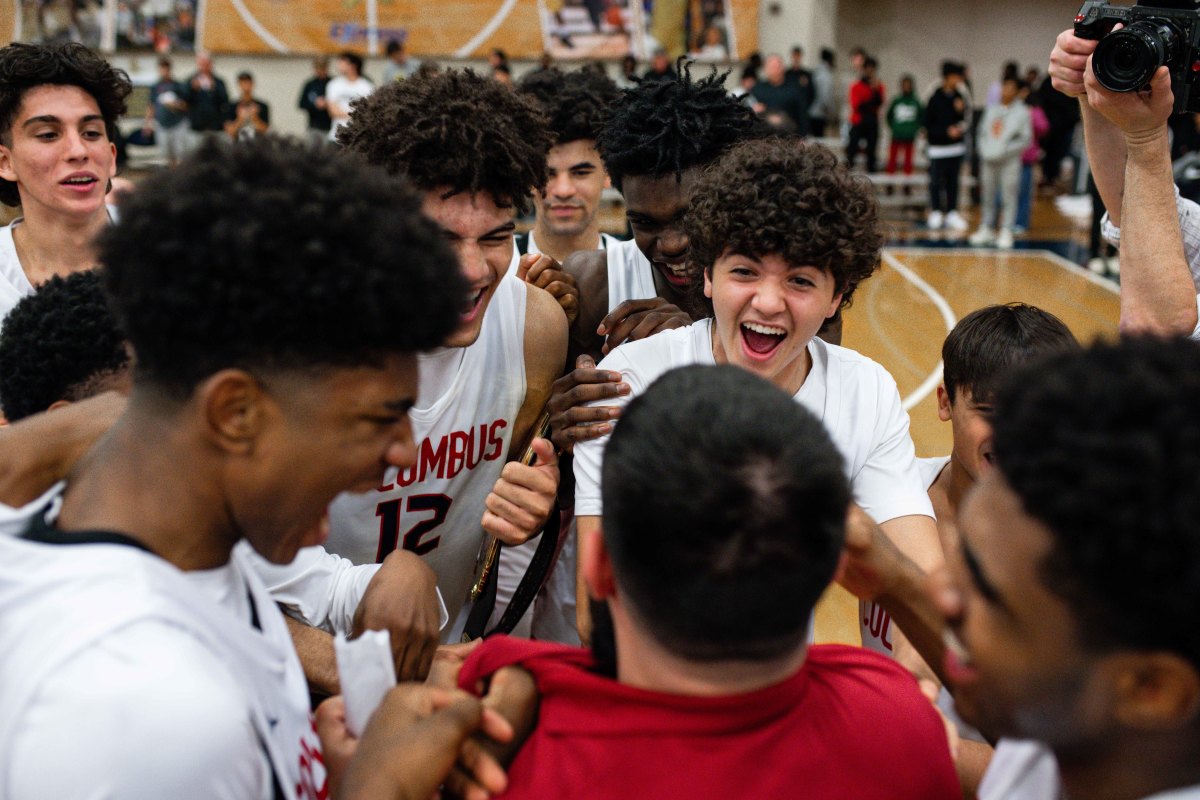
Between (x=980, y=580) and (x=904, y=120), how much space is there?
1752 centimetres

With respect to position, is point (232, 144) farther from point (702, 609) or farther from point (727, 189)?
point (727, 189)

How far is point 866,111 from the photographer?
17.8 meters

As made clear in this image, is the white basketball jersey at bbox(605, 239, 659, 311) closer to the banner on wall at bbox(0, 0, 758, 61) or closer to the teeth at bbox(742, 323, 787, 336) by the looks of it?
the teeth at bbox(742, 323, 787, 336)

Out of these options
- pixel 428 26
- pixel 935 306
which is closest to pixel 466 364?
pixel 935 306

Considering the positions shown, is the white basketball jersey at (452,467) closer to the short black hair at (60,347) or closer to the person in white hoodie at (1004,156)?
the short black hair at (60,347)

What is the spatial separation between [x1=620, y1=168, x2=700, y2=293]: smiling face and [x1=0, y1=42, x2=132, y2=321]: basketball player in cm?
192

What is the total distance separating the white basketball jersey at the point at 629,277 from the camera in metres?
3.69

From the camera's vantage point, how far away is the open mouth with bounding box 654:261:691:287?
3504 millimetres

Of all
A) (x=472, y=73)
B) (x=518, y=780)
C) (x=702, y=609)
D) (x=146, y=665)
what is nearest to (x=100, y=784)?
(x=146, y=665)

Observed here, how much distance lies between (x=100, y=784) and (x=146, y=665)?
0.46 ft

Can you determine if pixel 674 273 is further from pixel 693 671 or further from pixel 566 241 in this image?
pixel 693 671

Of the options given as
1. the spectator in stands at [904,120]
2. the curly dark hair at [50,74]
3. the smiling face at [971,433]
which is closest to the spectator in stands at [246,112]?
the spectator in stands at [904,120]

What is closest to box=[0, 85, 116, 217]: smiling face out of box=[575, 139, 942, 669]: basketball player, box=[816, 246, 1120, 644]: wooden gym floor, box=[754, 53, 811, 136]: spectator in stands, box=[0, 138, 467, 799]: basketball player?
box=[575, 139, 942, 669]: basketball player

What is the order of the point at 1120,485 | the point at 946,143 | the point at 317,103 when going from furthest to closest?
the point at 317,103 → the point at 946,143 → the point at 1120,485
